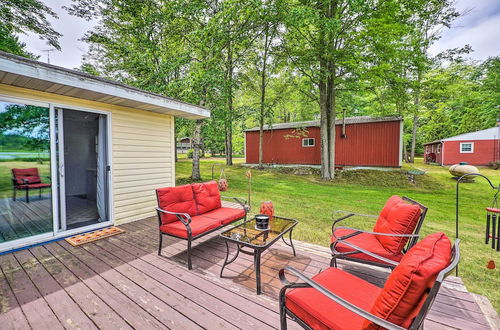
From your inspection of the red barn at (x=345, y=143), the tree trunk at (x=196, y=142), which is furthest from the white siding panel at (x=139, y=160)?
the red barn at (x=345, y=143)

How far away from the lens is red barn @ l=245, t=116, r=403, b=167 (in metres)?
12.1

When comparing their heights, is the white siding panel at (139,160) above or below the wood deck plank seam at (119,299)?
above

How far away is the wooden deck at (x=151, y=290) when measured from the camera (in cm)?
175

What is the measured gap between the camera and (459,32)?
1172 centimetres

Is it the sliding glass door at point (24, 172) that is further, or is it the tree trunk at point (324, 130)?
the tree trunk at point (324, 130)

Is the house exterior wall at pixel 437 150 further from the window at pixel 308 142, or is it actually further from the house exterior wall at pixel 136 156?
the house exterior wall at pixel 136 156

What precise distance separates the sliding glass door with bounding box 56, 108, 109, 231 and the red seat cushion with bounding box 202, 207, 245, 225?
224cm

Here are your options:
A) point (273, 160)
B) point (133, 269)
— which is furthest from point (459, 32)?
point (133, 269)

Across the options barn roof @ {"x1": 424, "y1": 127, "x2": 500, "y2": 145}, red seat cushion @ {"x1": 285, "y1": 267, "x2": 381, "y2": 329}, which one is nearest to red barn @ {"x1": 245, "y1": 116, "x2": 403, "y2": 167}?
barn roof @ {"x1": 424, "y1": 127, "x2": 500, "y2": 145}

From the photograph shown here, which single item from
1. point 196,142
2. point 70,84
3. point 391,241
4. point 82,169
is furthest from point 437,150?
point 82,169

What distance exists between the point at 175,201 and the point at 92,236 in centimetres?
167

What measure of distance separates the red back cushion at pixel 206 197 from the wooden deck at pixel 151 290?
635 millimetres

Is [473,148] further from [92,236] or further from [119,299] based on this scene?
[92,236]

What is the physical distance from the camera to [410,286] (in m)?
0.95
